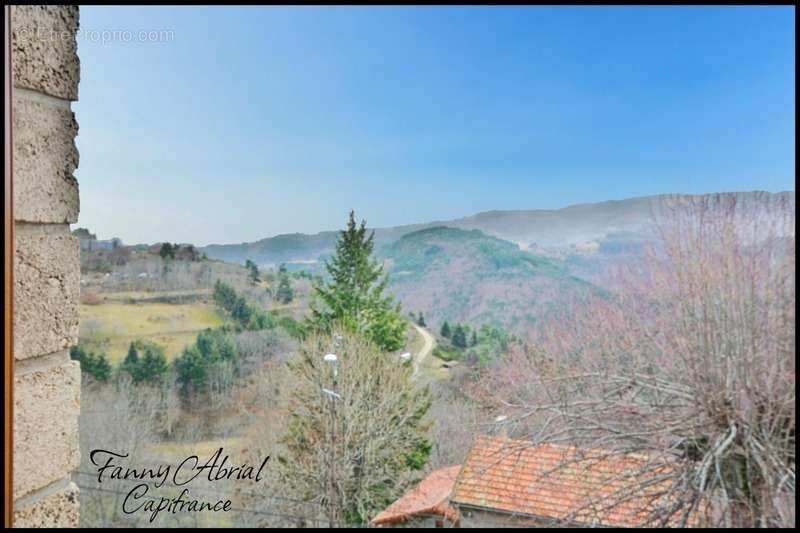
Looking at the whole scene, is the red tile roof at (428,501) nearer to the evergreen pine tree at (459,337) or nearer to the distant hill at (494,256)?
the evergreen pine tree at (459,337)

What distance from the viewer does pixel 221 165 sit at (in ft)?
5.46

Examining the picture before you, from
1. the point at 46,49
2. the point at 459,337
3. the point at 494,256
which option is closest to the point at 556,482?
the point at 459,337

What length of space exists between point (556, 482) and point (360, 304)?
3.32 feet

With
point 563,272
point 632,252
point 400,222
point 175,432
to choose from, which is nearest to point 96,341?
point 175,432

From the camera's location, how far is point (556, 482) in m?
1.31

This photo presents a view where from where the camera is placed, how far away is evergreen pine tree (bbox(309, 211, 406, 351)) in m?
2.04

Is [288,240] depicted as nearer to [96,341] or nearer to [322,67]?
[322,67]

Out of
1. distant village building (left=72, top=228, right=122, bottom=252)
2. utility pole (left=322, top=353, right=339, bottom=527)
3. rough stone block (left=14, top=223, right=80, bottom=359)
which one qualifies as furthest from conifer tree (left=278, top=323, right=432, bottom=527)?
rough stone block (left=14, top=223, right=80, bottom=359)

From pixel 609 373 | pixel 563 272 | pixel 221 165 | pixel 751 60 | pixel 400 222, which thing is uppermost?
pixel 751 60

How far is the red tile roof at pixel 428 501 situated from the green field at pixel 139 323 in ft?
2.76

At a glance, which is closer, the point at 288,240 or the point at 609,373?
the point at 609,373

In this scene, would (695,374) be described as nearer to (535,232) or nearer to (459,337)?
(535,232)

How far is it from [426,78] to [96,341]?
50.1 inches

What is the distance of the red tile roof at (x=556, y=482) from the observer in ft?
3.64
